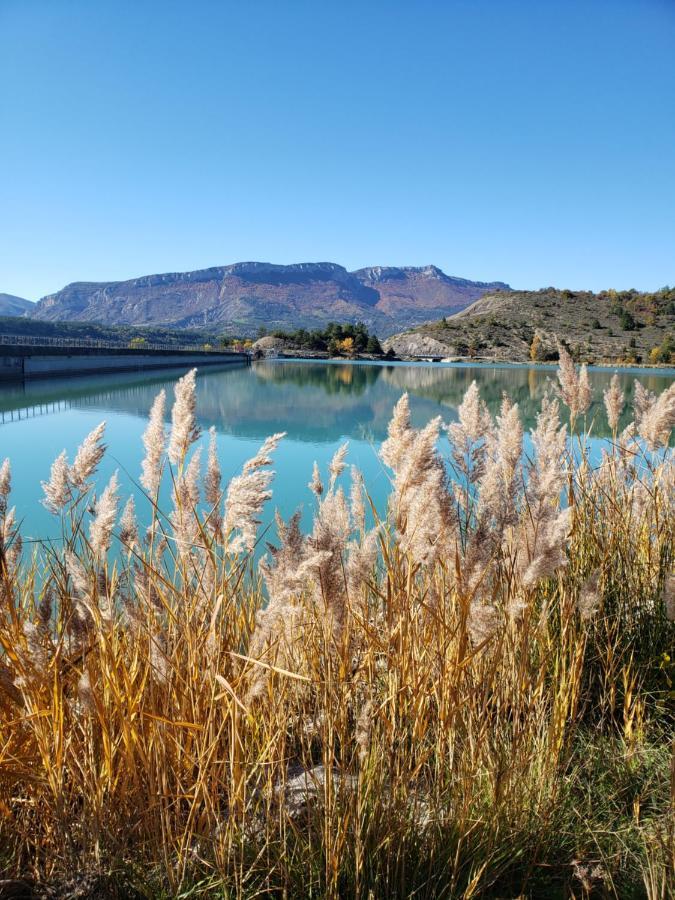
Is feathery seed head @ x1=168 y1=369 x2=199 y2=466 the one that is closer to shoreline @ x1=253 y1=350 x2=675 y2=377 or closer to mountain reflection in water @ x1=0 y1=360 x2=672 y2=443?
mountain reflection in water @ x1=0 y1=360 x2=672 y2=443

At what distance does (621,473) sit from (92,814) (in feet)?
11.7

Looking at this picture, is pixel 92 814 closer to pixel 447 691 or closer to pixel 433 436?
pixel 447 691

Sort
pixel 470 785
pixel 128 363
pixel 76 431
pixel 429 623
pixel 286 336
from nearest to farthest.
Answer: pixel 470 785 → pixel 429 623 → pixel 76 431 → pixel 128 363 → pixel 286 336

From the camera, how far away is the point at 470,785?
57.1 inches

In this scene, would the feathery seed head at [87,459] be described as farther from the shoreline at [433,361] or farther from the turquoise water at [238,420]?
the shoreline at [433,361]

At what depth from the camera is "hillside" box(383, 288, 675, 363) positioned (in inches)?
2203

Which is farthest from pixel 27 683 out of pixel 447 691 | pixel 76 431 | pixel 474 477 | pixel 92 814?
pixel 76 431

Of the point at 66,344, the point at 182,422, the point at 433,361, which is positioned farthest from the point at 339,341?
the point at 182,422

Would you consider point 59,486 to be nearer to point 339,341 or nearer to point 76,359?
point 76,359

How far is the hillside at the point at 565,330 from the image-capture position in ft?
184

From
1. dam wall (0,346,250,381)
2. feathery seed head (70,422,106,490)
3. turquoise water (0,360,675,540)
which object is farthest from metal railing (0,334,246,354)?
feathery seed head (70,422,106,490)

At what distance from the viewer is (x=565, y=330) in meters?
64.6

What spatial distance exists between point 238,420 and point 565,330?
185ft

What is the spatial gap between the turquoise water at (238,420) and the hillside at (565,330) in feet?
109
